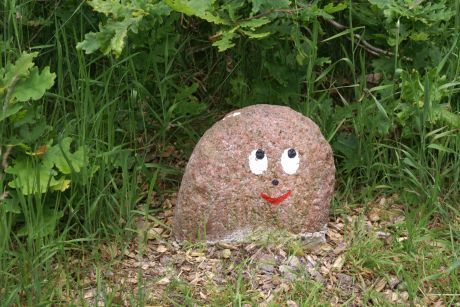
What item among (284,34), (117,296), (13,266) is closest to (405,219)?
(284,34)

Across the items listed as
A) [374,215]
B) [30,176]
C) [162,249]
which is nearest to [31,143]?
[30,176]

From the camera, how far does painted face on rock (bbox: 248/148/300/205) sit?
11.9 ft

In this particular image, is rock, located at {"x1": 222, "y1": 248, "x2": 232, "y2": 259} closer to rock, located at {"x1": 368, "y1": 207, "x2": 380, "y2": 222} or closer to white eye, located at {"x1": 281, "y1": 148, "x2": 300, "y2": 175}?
white eye, located at {"x1": 281, "y1": 148, "x2": 300, "y2": 175}

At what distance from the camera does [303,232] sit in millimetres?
3699

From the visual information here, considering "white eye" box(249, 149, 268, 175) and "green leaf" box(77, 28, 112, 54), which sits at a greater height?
"green leaf" box(77, 28, 112, 54)

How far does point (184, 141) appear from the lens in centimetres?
426

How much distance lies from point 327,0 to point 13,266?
1.96 metres

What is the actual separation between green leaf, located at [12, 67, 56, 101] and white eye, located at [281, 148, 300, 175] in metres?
0.98

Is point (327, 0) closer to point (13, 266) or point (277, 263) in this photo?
point (277, 263)

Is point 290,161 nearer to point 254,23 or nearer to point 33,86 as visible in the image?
point 254,23

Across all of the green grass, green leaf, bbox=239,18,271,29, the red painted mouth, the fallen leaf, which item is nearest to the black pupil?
the red painted mouth

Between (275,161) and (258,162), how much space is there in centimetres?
7

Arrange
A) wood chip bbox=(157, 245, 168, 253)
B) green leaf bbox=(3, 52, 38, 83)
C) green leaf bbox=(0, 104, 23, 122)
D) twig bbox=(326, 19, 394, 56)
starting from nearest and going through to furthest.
Result: green leaf bbox=(0, 104, 23, 122) < green leaf bbox=(3, 52, 38, 83) < wood chip bbox=(157, 245, 168, 253) < twig bbox=(326, 19, 394, 56)

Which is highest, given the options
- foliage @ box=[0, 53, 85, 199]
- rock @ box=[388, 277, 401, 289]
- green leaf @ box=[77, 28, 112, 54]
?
green leaf @ box=[77, 28, 112, 54]
